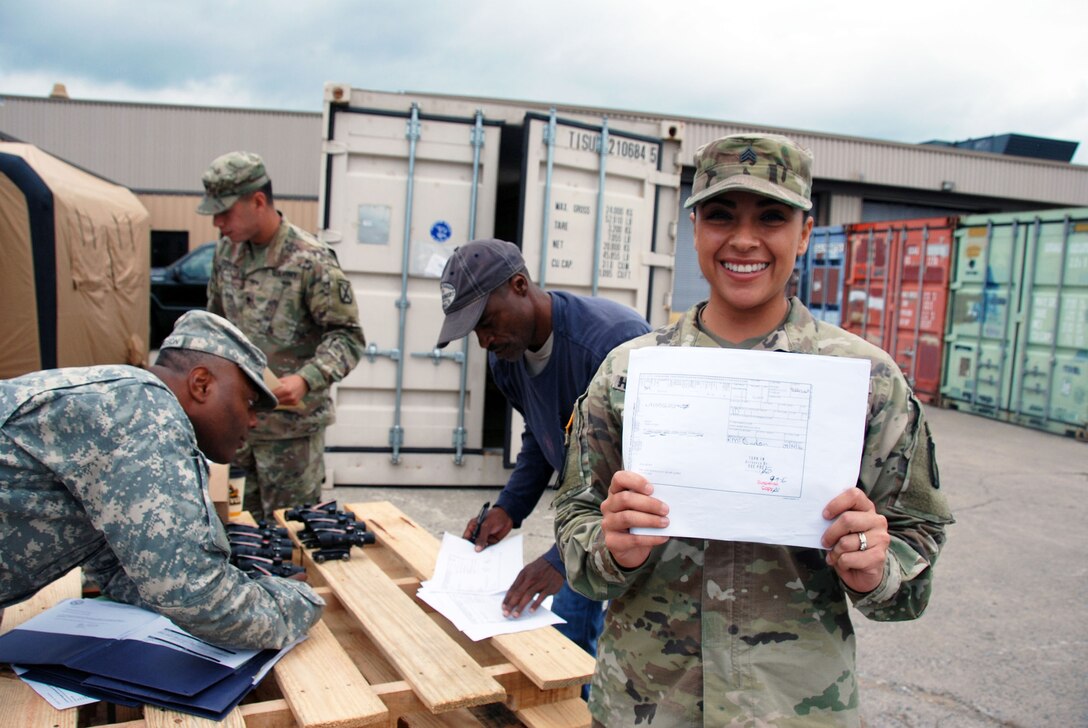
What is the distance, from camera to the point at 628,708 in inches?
51.9

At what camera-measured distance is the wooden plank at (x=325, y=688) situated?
5.34 ft

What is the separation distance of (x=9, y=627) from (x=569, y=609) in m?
1.58

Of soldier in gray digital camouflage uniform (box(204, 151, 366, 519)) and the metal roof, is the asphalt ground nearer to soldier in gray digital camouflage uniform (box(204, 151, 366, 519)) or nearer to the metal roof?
soldier in gray digital camouflage uniform (box(204, 151, 366, 519))

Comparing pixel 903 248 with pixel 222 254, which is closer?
pixel 222 254

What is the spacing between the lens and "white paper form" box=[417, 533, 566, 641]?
2086 mm

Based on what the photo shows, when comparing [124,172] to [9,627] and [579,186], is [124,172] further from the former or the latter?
[9,627]

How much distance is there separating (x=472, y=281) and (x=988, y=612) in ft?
11.4

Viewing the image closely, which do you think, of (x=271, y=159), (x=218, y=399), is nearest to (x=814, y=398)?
(x=218, y=399)

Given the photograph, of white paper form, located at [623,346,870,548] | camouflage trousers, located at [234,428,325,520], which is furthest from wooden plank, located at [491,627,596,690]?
camouflage trousers, located at [234,428,325,520]

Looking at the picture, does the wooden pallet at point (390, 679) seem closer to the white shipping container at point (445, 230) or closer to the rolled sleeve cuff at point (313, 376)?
the rolled sleeve cuff at point (313, 376)

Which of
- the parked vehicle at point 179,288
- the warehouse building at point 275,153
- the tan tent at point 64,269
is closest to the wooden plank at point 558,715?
the tan tent at point 64,269

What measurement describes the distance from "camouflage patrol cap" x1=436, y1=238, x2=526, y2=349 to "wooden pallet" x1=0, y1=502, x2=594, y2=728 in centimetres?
78

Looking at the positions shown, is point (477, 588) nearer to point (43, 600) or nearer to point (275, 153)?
point (43, 600)

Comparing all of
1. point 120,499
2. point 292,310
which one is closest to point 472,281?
point 120,499
